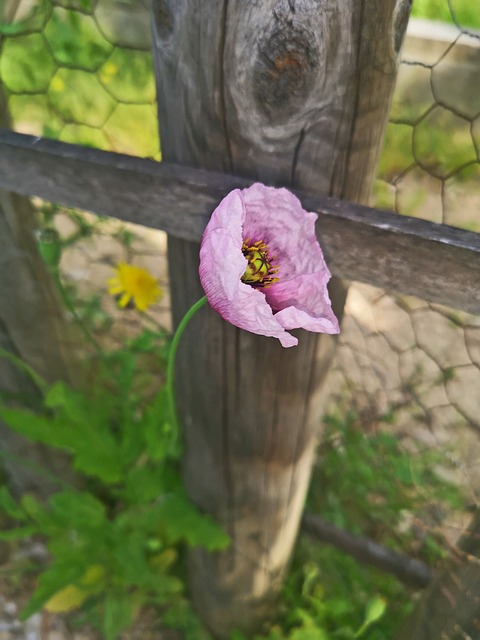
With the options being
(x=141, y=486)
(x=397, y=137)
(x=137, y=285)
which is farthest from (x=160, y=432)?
(x=397, y=137)

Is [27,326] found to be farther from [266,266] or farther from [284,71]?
[284,71]

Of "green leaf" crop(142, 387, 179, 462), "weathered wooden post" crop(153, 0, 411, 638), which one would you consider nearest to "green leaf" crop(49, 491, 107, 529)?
"green leaf" crop(142, 387, 179, 462)

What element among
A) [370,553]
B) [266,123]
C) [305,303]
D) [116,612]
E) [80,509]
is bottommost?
A: [116,612]

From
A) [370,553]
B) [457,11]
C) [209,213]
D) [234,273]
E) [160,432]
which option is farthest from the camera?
[370,553]

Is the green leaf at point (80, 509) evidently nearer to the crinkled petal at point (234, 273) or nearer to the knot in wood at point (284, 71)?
the crinkled petal at point (234, 273)

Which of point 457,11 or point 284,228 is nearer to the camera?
point 284,228

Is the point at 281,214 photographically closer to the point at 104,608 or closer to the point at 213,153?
the point at 213,153

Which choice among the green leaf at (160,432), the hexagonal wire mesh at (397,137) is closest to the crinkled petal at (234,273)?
the hexagonal wire mesh at (397,137)

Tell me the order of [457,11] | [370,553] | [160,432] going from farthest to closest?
1. [370,553]
2. [160,432]
3. [457,11]
